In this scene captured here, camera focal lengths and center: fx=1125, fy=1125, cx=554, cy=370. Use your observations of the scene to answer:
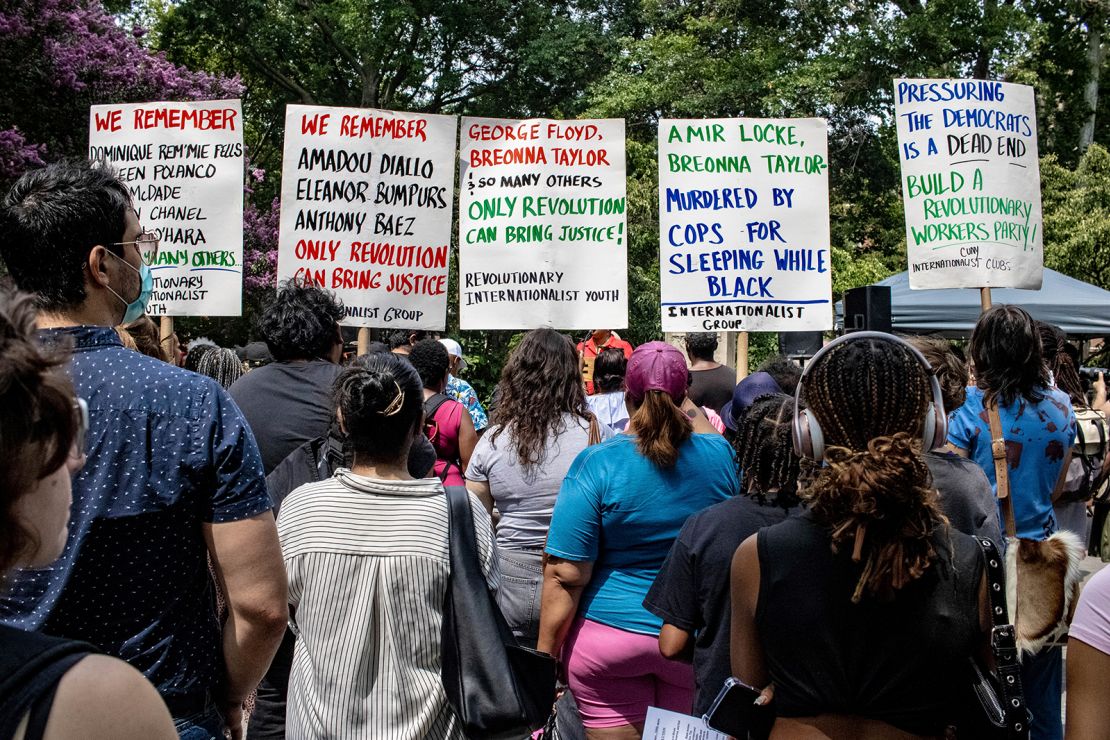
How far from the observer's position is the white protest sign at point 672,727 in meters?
2.78

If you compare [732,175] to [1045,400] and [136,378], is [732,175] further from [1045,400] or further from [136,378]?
[136,378]

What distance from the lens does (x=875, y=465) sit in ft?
6.81

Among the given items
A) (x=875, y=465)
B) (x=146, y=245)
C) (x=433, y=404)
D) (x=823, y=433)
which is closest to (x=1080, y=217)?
(x=433, y=404)

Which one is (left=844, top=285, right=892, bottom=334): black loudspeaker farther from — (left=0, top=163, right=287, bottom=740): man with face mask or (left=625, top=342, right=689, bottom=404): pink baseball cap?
Answer: (left=0, top=163, right=287, bottom=740): man with face mask

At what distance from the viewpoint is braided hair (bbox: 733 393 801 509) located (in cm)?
304

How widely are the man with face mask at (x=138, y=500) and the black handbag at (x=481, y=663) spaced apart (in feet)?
2.11

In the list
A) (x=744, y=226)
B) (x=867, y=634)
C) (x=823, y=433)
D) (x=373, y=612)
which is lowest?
(x=373, y=612)

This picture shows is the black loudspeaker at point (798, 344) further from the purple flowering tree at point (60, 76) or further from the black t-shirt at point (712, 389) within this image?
the purple flowering tree at point (60, 76)

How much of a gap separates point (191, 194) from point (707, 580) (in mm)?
5142

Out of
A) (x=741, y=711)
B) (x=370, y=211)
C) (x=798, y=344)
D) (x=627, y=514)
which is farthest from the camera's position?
(x=798, y=344)

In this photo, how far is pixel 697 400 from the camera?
7148 mm

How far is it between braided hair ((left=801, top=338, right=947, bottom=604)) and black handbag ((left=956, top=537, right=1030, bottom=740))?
17 centimetres

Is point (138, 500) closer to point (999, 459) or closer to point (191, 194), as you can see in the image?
point (999, 459)

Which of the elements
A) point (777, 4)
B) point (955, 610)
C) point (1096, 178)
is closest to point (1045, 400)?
point (955, 610)
